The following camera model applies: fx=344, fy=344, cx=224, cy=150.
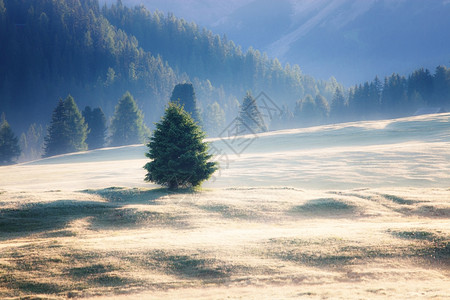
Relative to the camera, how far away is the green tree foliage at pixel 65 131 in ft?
259

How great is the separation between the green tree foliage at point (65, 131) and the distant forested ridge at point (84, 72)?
6807 centimetres

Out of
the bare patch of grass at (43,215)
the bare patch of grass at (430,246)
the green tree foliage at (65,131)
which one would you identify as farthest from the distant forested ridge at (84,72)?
the bare patch of grass at (430,246)

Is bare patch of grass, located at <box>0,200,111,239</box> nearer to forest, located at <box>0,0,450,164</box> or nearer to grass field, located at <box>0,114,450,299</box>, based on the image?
grass field, located at <box>0,114,450,299</box>

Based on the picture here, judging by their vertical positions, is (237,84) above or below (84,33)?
below

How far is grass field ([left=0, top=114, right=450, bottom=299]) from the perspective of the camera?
10.7m

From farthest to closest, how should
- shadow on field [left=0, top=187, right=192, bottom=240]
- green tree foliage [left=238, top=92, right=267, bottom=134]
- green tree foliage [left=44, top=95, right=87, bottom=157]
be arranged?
green tree foliage [left=238, top=92, right=267, bottom=134] < green tree foliage [left=44, top=95, right=87, bottom=157] < shadow on field [left=0, top=187, right=192, bottom=240]

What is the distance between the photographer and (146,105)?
6127 inches

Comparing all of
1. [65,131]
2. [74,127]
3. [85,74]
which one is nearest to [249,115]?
[74,127]

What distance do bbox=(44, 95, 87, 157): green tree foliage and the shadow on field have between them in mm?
65516

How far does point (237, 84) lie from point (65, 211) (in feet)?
589

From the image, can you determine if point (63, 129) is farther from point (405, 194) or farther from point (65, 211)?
point (405, 194)

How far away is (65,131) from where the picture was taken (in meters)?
79.0

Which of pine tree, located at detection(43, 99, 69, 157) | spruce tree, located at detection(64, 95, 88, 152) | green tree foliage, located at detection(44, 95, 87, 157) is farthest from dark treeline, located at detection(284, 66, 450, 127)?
pine tree, located at detection(43, 99, 69, 157)

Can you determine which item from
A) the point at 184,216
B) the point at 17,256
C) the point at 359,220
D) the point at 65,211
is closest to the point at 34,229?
the point at 65,211
